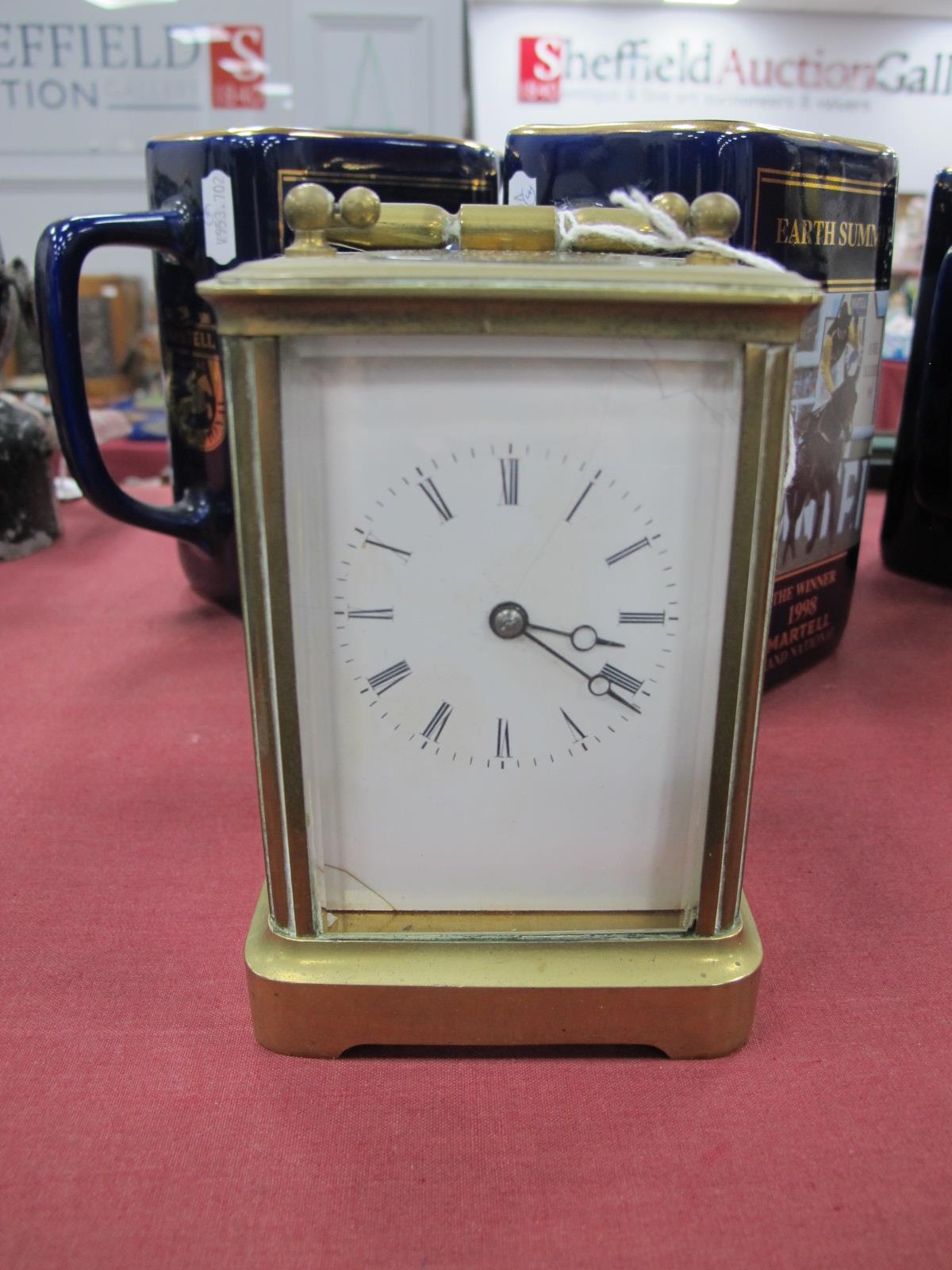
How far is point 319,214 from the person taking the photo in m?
0.45

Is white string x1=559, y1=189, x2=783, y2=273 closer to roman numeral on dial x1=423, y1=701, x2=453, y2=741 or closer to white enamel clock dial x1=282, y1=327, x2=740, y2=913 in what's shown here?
white enamel clock dial x1=282, y1=327, x2=740, y2=913

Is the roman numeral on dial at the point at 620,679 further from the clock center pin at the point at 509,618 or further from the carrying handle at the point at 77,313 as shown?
the carrying handle at the point at 77,313

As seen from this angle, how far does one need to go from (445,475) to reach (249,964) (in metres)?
0.25

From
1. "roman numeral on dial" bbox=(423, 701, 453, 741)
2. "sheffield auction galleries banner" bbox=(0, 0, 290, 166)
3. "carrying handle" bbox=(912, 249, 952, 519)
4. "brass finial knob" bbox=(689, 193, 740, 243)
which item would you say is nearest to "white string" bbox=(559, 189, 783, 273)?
"brass finial knob" bbox=(689, 193, 740, 243)

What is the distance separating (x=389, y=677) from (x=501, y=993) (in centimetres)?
16

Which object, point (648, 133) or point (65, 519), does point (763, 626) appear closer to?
point (648, 133)

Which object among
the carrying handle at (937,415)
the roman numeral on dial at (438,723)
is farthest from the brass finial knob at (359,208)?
the carrying handle at (937,415)

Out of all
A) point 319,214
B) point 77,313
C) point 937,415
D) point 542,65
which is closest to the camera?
point 319,214

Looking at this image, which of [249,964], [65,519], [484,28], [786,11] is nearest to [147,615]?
[65,519]

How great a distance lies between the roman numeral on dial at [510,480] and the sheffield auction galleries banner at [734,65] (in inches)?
86.1

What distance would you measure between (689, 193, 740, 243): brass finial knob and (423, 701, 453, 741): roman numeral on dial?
0.25m

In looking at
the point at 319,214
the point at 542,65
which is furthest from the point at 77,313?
the point at 542,65

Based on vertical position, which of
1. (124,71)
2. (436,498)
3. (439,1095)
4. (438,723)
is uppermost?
(124,71)

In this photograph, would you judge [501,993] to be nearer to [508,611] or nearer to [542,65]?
[508,611]
